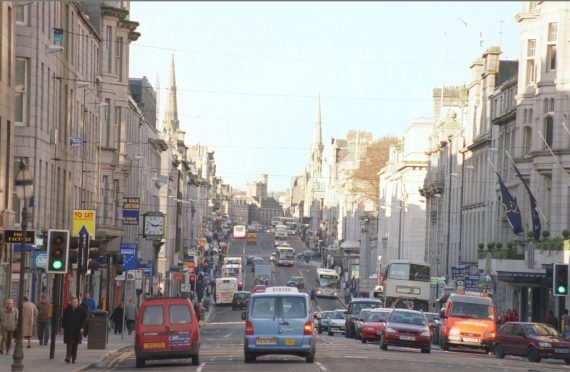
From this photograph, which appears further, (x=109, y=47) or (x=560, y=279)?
(x=109, y=47)

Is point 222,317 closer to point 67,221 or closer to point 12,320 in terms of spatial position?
point 67,221

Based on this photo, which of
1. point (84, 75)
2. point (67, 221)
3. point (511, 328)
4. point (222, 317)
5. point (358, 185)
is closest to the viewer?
point (511, 328)

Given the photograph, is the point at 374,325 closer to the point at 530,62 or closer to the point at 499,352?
the point at 499,352

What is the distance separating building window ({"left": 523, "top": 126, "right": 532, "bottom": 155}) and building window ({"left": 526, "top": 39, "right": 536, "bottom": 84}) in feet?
11.0

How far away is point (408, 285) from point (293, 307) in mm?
42356

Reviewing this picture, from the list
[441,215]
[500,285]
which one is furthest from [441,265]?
[500,285]

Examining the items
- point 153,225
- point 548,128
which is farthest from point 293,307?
point 153,225

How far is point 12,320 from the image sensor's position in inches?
1510

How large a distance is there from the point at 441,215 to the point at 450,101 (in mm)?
15586

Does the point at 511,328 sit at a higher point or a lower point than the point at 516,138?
lower

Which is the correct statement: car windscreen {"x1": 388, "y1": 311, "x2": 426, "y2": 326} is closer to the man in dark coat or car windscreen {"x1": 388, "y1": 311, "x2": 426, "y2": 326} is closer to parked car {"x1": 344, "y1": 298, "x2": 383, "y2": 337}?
the man in dark coat

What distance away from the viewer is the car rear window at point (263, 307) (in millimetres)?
35500

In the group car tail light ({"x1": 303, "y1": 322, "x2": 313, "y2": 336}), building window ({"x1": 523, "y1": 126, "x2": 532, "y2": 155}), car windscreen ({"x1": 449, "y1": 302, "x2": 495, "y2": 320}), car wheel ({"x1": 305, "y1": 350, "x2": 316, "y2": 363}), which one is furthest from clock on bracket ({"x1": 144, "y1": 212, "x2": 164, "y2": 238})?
car tail light ({"x1": 303, "y1": 322, "x2": 313, "y2": 336})

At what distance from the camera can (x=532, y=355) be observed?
4600cm
